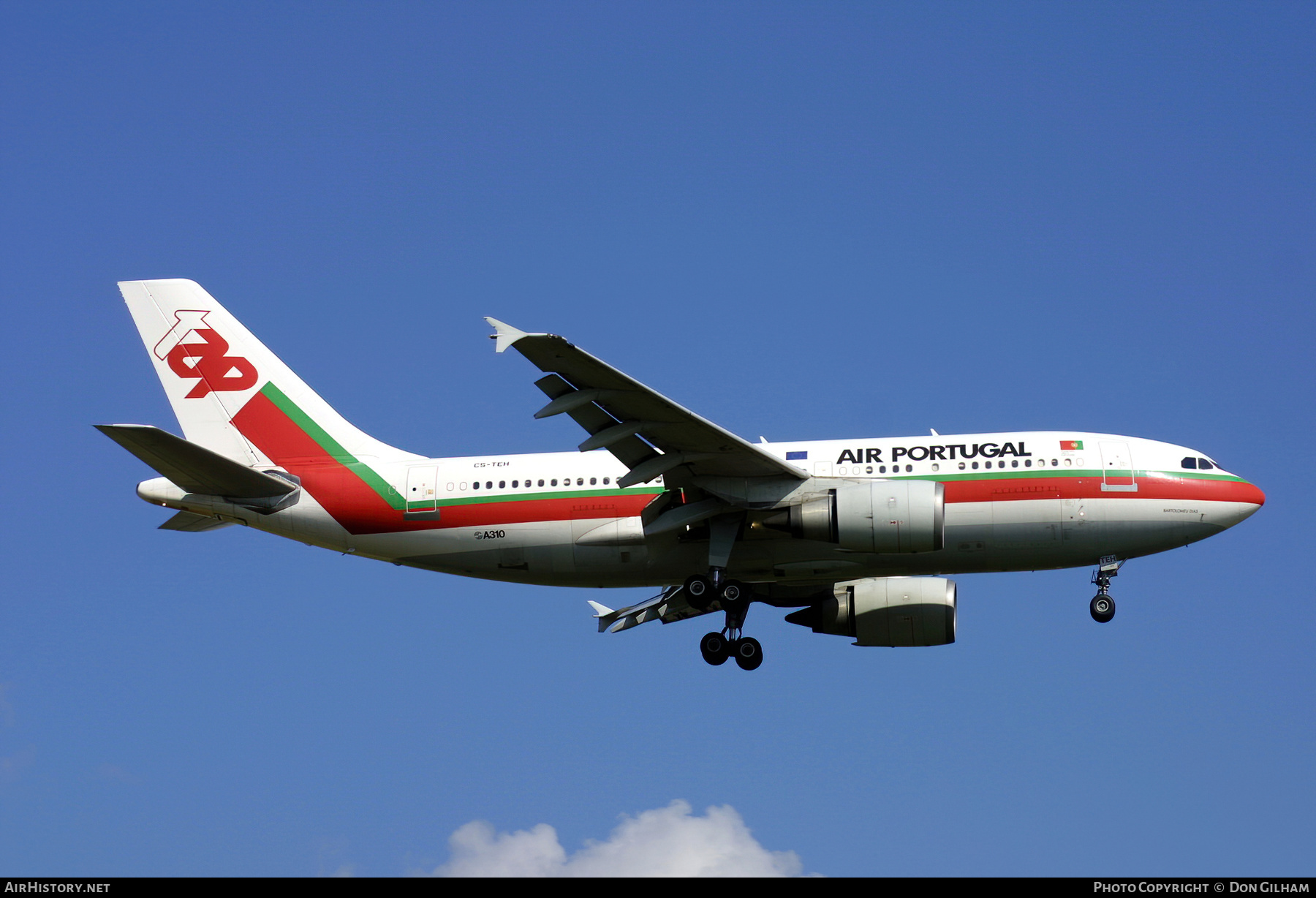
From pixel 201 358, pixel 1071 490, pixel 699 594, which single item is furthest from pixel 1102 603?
pixel 201 358

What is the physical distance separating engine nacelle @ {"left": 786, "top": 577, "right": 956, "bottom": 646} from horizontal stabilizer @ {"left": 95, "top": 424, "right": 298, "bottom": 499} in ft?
44.8

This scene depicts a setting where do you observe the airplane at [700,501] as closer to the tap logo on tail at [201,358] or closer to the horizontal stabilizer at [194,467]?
the horizontal stabilizer at [194,467]

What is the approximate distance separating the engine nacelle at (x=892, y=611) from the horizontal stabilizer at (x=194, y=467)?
13.7 m

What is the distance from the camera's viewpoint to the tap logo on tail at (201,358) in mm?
37719

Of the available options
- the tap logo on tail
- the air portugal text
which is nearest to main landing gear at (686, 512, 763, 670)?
the air portugal text

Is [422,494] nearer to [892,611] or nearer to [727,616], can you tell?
[727,616]

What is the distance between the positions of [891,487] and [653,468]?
5.03 meters

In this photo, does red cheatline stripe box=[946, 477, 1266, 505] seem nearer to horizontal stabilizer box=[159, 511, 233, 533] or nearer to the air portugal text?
the air portugal text

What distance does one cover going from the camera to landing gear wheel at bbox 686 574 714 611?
33.8 metres

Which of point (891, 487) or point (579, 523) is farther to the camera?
point (579, 523)
